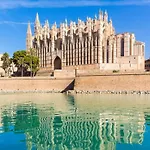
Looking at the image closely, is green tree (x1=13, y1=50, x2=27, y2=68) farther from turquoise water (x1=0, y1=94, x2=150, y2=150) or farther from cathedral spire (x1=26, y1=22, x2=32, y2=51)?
turquoise water (x1=0, y1=94, x2=150, y2=150)

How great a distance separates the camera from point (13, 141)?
11.7 m

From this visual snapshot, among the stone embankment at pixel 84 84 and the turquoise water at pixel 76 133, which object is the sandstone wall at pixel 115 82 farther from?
the turquoise water at pixel 76 133

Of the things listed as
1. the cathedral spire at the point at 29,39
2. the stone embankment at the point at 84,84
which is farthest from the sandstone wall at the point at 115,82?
the cathedral spire at the point at 29,39

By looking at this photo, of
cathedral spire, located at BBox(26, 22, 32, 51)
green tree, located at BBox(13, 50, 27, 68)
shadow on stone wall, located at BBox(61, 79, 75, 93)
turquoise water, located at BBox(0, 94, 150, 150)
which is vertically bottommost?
turquoise water, located at BBox(0, 94, 150, 150)

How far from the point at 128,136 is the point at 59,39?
2293 inches

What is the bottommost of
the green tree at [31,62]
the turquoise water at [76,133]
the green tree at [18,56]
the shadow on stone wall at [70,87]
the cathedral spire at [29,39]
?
the turquoise water at [76,133]

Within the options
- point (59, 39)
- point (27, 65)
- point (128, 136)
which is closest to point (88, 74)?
point (27, 65)

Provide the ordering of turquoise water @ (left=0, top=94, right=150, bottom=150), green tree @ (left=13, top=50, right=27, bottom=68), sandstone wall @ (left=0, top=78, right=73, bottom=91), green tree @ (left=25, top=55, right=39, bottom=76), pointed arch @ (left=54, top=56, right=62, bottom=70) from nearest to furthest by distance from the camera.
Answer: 1. turquoise water @ (left=0, top=94, right=150, bottom=150)
2. sandstone wall @ (left=0, top=78, right=73, bottom=91)
3. green tree @ (left=25, top=55, right=39, bottom=76)
4. green tree @ (left=13, top=50, right=27, bottom=68)
5. pointed arch @ (left=54, top=56, right=62, bottom=70)

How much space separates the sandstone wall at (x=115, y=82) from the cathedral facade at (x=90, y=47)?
33.3 feet

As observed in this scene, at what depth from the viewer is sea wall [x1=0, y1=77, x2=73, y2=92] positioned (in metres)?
50.0

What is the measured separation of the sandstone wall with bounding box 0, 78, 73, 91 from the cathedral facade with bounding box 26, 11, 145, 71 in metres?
10.6

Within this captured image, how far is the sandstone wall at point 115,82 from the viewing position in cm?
4041

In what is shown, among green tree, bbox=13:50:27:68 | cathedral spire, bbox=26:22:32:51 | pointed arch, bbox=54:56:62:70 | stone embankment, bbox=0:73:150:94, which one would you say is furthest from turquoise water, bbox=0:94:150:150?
cathedral spire, bbox=26:22:32:51

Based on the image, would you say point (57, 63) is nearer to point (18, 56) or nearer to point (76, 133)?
point (18, 56)
